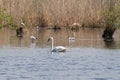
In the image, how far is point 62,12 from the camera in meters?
42.5

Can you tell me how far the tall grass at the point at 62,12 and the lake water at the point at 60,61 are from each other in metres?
11.3

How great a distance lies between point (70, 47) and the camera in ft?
92.5

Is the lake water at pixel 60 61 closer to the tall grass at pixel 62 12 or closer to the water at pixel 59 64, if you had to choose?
the water at pixel 59 64

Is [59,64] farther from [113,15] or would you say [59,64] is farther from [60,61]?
[113,15]

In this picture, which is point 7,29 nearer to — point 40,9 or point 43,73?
point 40,9

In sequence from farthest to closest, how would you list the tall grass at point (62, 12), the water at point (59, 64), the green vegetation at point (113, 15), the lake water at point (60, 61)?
the tall grass at point (62, 12)
the green vegetation at point (113, 15)
the lake water at point (60, 61)
the water at point (59, 64)

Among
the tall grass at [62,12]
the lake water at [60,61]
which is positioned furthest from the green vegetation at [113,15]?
the tall grass at [62,12]

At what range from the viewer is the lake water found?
1758 centimetres

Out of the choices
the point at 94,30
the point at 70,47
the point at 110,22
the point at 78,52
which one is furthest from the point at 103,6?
the point at 78,52

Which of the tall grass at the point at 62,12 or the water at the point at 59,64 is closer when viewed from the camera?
the water at the point at 59,64

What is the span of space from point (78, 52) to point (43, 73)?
7.43 m

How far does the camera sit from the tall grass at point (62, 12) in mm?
42531

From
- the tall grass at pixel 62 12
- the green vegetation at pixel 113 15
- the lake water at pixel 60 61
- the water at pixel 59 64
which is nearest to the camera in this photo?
the water at pixel 59 64

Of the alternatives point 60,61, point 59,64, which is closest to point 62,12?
point 60,61
